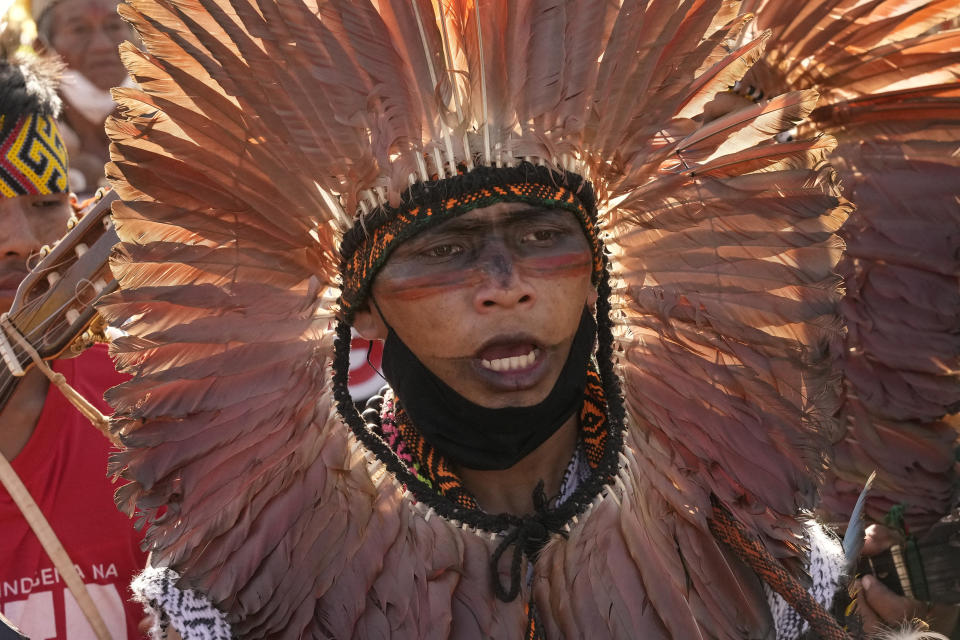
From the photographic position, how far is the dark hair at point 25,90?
3.16m

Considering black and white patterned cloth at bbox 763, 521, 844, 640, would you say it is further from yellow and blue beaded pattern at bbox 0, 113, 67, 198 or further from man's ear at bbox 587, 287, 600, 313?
yellow and blue beaded pattern at bbox 0, 113, 67, 198

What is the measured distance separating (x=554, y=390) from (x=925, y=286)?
143 centimetres

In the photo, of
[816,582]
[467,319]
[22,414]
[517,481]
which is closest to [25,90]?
[22,414]

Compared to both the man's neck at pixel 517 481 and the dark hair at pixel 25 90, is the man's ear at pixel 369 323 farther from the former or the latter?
the dark hair at pixel 25 90

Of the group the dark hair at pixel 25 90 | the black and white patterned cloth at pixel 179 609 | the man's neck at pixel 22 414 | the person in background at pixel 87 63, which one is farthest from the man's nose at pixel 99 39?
the black and white patterned cloth at pixel 179 609

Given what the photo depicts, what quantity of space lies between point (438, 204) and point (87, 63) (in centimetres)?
305

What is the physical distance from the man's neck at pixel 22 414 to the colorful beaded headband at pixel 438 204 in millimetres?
1237

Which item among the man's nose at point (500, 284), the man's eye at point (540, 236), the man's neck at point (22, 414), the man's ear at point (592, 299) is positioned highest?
the man's eye at point (540, 236)

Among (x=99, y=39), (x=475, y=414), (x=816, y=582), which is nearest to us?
(x=475, y=414)

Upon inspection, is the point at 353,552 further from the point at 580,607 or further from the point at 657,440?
the point at 657,440

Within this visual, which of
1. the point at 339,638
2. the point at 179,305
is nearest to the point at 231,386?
the point at 179,305

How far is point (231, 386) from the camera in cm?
215

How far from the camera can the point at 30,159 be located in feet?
10.3

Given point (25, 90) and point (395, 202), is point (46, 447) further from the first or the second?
point (395, 202)
